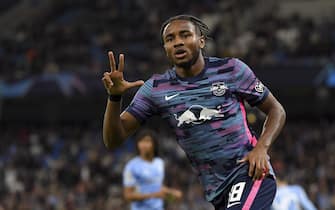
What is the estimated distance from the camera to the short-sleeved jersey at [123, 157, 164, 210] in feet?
34.5

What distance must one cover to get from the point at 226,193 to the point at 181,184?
1389 centimetres

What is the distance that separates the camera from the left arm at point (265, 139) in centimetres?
539

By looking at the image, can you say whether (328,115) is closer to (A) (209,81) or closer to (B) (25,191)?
(B) (25,191)

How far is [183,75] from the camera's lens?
18.8 ft

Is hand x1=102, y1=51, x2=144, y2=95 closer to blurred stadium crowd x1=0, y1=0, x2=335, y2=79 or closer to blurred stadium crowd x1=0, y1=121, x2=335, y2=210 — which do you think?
blurred stadium crowd x1=0, y1=121, x2=335, y2=210

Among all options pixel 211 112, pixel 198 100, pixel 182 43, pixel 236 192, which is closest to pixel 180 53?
pixel 182 43

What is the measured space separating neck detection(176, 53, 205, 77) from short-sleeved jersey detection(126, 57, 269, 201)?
30 millimetres

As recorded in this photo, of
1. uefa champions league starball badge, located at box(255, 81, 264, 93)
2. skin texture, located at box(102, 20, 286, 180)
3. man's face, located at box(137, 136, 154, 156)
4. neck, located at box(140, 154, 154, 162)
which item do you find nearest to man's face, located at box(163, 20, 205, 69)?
skin texture, located at box(102, 20, 286, 180)

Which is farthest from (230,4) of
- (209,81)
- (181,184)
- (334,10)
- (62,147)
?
(209,81)

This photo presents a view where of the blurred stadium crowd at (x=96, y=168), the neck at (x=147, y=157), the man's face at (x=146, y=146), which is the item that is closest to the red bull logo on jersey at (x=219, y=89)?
the man's face at (x=146, y=146)

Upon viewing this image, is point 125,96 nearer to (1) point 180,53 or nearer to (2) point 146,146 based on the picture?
(2) point 146,146

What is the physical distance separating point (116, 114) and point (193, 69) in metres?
0.63

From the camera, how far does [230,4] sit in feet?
88.8

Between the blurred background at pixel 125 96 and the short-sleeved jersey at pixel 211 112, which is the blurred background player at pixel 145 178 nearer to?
the short-sleeved jersey at pixel 211 112
